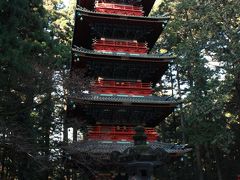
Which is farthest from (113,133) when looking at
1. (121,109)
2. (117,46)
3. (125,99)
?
(117,46)

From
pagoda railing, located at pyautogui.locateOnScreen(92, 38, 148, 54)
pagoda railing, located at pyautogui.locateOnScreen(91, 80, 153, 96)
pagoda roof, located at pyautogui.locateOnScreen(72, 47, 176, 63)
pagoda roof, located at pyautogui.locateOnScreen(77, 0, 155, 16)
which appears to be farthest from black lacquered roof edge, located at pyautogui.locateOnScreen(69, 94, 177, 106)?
pagoda roof, located at pyautogui.locateOnScreen(77, 0, 155, 16)

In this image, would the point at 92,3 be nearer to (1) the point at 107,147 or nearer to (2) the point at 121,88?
(2) the point at 121,88

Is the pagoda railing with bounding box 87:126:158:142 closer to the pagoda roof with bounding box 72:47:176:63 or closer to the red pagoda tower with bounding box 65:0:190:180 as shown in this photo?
the red pagoda tower with bounding box 65:0:190:180

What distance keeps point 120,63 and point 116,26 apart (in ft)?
8.35

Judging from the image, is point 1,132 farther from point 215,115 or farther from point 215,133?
point 215,133

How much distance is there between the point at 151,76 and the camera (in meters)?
20.1

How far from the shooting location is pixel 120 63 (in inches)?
743

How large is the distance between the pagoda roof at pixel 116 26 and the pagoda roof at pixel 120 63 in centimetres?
217

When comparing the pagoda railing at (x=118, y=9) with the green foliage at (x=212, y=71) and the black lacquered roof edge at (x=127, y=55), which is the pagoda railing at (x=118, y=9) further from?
the green foliage at (x=212, y=71)

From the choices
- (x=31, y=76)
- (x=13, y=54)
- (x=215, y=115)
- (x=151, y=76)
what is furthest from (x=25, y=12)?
(x=215, y=115)

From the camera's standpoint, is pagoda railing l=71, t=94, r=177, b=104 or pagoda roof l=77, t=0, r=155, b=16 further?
pagoda roof l=77, t=0, r=155, b=16

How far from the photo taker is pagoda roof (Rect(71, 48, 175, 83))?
59.9ft

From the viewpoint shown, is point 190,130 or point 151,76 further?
point 190,130

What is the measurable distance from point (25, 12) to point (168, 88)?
18768mm
